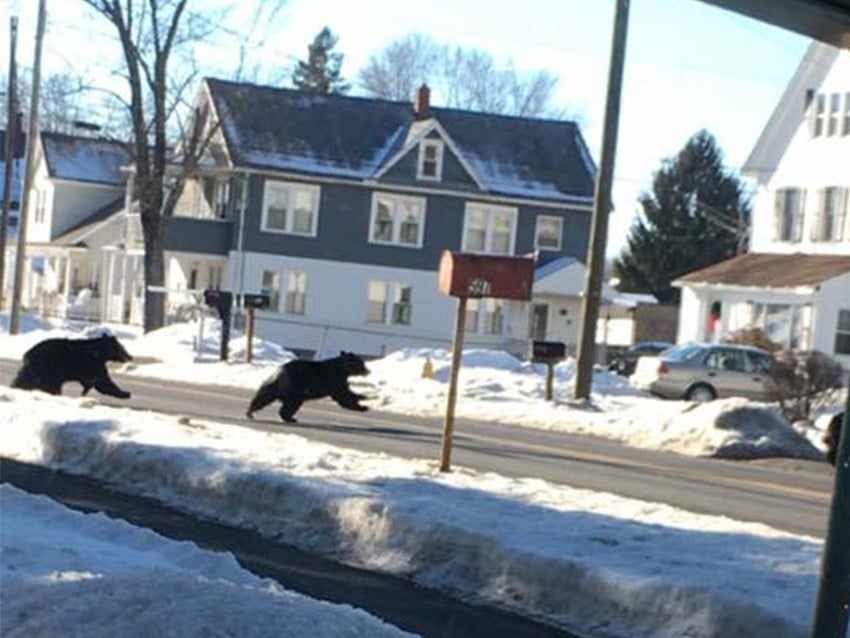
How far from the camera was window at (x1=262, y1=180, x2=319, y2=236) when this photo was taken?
5338 centimetres

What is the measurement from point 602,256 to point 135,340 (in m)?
20.0

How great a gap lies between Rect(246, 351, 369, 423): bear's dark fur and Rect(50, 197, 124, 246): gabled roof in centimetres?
4758

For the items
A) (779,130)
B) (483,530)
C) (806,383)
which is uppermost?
(779,130)

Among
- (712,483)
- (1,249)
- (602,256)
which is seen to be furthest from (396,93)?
(712,483)

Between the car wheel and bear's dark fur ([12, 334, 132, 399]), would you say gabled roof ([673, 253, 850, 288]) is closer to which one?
the car wheel

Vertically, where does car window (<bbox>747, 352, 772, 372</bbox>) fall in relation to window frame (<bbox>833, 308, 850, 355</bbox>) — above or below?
below

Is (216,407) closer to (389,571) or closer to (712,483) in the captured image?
(712,483)

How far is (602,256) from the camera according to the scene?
85.9 ft

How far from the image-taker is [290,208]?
5356 centimetres

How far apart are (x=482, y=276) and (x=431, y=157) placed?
136 feet

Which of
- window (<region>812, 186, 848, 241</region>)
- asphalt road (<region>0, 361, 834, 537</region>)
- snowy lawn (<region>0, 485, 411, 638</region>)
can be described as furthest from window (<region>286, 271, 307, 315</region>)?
snowy lawn (<region>0, 485, 411, 638</region>)

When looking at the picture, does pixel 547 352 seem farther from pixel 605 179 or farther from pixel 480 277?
pixel 480 277

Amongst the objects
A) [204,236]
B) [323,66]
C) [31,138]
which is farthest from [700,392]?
[323,66]

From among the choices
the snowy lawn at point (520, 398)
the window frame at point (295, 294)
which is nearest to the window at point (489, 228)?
the window frame at point (295, 294)
